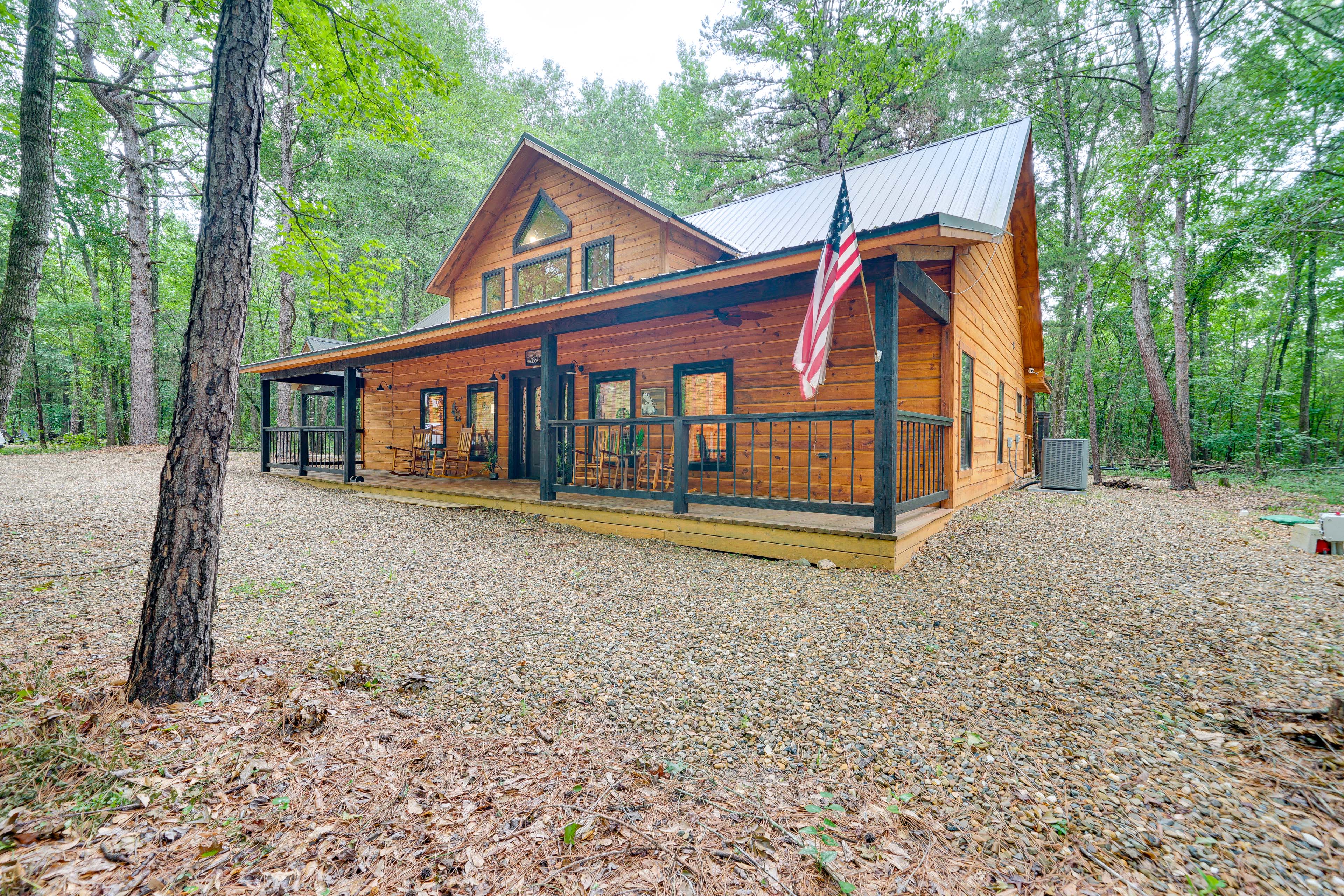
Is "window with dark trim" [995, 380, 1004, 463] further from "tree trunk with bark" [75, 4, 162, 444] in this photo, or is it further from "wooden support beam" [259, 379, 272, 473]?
"tree trunk with bark" [75, 4, 162, 444]

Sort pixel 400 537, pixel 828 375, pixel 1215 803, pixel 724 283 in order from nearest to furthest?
pixel 1215 803 → pixel 724 283 → pixel 400 537 → pixel 828 375

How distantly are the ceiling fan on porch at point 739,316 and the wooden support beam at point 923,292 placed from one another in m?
1.94

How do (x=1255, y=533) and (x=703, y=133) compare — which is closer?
(x=1255, y=533)

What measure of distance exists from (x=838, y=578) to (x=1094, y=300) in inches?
823

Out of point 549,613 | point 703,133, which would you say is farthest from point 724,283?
point 703,133

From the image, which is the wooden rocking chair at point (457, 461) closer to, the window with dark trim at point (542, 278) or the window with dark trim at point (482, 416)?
the window with dark trim at point (482, 416)

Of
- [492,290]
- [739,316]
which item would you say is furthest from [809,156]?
[739,316]

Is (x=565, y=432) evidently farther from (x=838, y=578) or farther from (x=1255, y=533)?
(x=1255, y=533)

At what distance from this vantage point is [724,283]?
5230 mm

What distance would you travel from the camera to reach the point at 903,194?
775cm

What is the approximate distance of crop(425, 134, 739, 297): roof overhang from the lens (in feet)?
25.9

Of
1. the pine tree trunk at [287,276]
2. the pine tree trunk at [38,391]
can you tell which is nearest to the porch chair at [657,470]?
the pine tree trunk at [287,276]

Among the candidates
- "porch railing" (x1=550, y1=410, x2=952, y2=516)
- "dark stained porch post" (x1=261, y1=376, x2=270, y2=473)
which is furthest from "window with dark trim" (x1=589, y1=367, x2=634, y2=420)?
"dark stained porch post" (x1=261, y1=376, x2=270, y2=473)

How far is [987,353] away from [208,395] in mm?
9189
